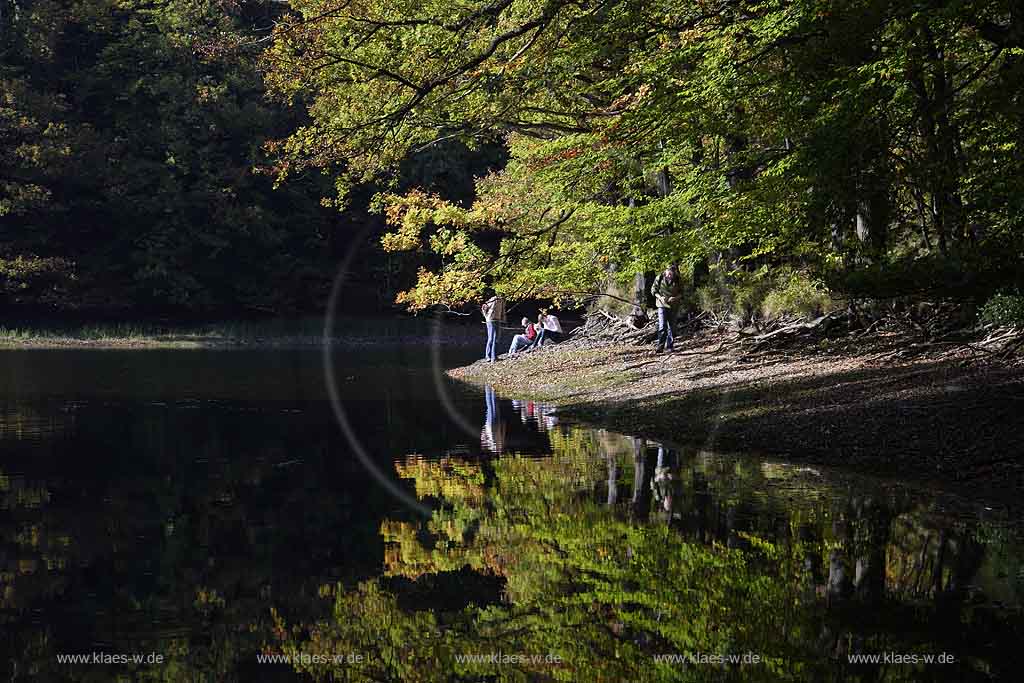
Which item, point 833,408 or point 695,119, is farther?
point 695,119

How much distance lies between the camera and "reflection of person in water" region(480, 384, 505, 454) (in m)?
15.0

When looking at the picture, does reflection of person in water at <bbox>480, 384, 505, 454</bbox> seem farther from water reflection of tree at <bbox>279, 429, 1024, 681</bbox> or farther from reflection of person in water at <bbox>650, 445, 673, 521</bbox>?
water reflection of tree at <bbox>279, 429, 1024, 681</bbox>

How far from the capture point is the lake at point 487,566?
20.1ft

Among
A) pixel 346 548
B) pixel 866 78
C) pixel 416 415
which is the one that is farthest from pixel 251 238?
pixel 346 548

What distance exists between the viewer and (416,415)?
1967cm

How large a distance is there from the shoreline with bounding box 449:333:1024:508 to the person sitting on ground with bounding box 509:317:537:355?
975 cm

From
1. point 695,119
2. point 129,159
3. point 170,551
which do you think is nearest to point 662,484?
point 170,551

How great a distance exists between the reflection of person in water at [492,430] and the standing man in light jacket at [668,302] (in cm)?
445

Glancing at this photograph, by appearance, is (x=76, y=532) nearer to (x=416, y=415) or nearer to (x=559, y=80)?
(x=416, y=415)

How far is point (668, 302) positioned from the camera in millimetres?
25094

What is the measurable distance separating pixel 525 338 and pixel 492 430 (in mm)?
17407

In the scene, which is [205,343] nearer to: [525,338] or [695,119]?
[525,338]

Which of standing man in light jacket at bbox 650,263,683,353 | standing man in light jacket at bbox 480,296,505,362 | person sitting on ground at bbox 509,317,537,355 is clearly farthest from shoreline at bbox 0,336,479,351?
standing man in light jacket at bbox 650,263,683,353

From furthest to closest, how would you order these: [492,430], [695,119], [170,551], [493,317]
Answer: [493,317] < [695,119] < [492,430] < [170,551]
